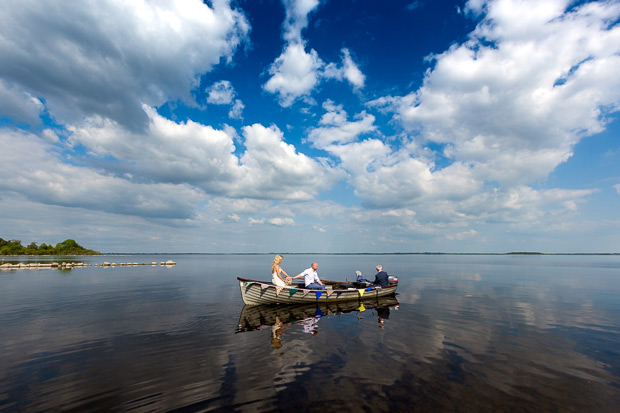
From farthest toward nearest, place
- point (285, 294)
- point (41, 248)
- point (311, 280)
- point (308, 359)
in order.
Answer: point (41, 248) < point (311, 280) < point (285, 294) < point (308, 359)

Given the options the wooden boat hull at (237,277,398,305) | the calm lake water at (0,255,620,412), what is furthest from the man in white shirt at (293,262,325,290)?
A: the calm lake water at (0,255,620,412)

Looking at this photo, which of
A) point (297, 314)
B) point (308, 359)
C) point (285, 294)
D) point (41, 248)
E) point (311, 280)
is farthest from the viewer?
point (41, 248)

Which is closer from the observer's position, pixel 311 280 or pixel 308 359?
pixel 308 359

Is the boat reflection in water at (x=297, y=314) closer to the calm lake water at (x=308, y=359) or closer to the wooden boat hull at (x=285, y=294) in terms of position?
the calm lake water at (x=308, y=359)

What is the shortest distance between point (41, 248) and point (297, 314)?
685ft

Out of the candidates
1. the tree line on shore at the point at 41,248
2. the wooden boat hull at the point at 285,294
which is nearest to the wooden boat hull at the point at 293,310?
the wooden boat hull at the point at 285,294

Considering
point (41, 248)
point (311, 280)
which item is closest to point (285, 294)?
point (311, 280)

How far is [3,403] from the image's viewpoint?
7.57 metres

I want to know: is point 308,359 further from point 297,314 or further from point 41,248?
point 41,248

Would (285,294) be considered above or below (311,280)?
below

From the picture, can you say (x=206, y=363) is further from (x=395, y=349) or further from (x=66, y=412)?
(x=395, y=349)

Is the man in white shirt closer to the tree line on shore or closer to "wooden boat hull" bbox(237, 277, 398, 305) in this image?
"wooden boat hull" bbox(237, 277, 398, 305)

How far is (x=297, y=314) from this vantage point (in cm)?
1891

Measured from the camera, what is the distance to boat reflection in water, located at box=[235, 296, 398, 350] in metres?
15.3
